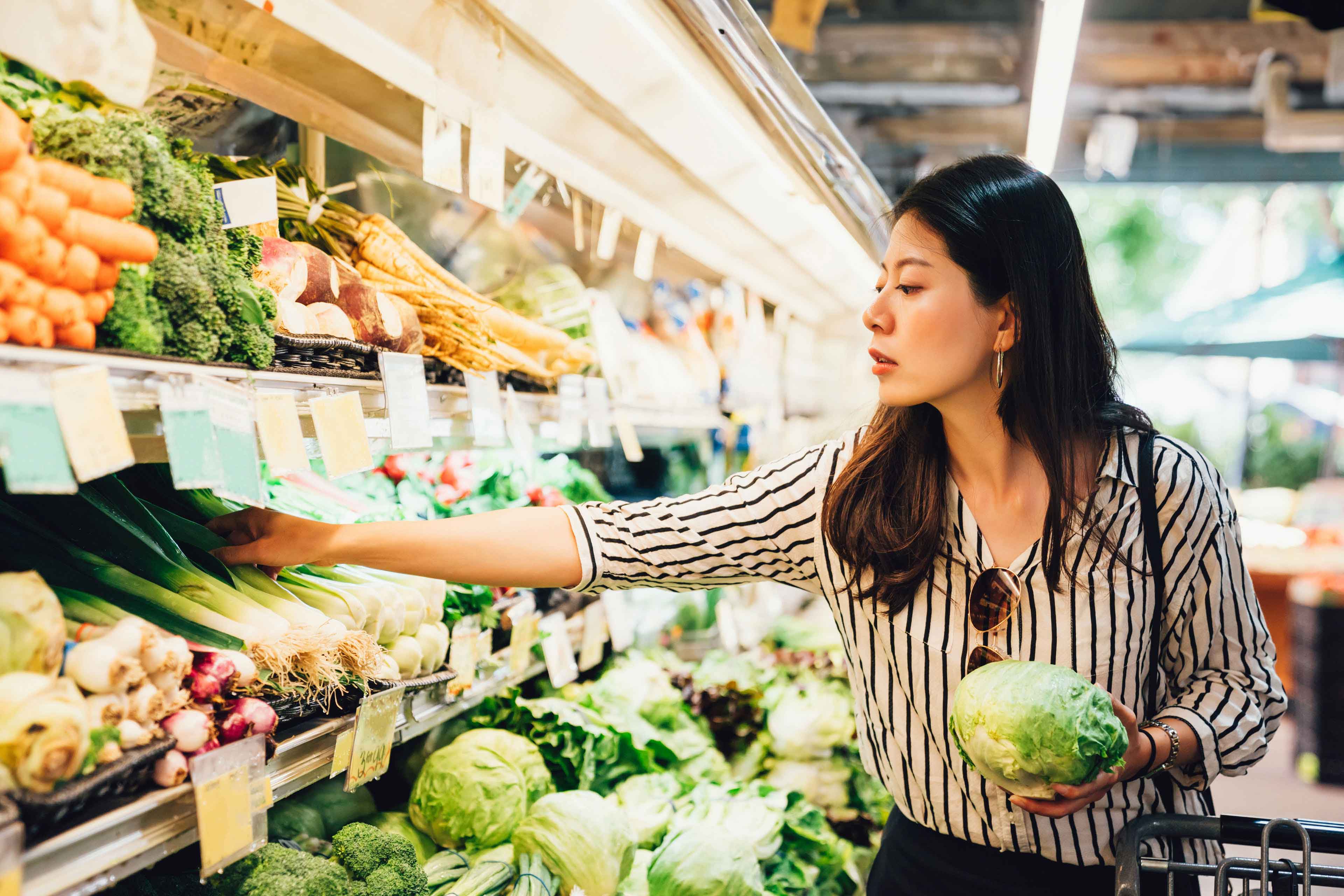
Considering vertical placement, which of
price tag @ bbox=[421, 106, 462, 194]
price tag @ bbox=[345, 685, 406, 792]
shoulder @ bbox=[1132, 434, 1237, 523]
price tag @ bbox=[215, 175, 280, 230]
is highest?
price tag @ bbox=[421, 106, 462, 194]

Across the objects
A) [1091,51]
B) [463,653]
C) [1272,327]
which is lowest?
[463,653]

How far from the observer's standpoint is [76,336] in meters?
0.96

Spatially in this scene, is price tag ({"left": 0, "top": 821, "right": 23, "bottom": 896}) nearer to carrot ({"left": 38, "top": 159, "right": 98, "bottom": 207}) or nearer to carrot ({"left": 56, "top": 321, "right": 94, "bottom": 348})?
carrot ({"left": 56, "top": 321, "right": 94, "bottom": 348})

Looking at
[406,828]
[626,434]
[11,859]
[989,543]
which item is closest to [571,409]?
[626,434]

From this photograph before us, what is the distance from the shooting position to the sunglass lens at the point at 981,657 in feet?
5.36

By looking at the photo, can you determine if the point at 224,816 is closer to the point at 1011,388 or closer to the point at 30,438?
the point at 30,438

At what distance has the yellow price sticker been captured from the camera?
110cm

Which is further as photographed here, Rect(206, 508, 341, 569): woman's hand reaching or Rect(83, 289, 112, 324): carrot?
Rect(206, 508, 341, 569): woman's hand reaching

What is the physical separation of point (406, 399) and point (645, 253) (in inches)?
56.8

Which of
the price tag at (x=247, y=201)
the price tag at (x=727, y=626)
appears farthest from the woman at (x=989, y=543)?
the price tag at (x=727, y=626)

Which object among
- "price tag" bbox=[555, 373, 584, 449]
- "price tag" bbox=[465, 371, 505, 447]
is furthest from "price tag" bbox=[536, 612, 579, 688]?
"price tag" bbox=[465, 371, 505, 447]

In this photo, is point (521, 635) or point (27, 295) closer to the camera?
point (27, 295)

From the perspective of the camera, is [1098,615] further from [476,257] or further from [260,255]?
[476,257]

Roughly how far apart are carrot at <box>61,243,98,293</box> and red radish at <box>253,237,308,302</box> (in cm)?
48
